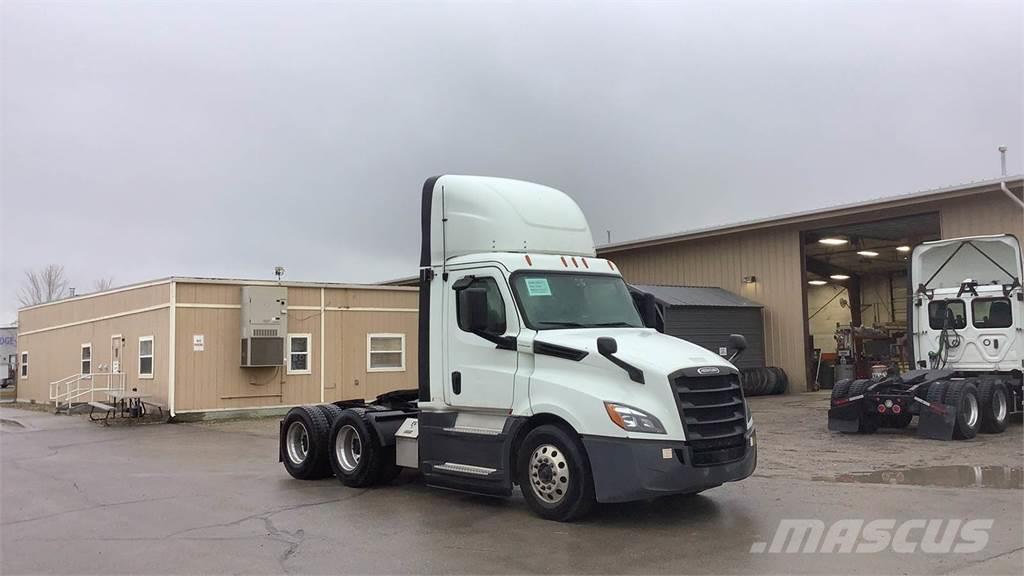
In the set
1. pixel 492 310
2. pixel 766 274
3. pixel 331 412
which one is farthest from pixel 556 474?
pixel 766 274

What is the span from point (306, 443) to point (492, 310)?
3.69 m

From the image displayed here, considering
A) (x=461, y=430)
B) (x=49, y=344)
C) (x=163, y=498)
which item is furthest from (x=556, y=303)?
(x=49, y=344)

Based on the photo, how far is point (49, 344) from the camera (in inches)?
1096

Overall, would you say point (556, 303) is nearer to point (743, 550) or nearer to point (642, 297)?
point (642, 297)

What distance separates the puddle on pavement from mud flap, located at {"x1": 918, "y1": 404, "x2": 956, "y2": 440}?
8.78 ft

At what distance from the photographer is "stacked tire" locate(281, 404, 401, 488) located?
30.9ft

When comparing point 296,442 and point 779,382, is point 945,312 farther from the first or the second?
point 296,442

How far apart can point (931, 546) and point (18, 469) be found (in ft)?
39.0

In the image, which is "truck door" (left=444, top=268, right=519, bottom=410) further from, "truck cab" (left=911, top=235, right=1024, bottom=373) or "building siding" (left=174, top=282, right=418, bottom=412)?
"building siding" (left=174, top=282, right=418, bottom=412)

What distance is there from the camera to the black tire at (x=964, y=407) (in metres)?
13.1

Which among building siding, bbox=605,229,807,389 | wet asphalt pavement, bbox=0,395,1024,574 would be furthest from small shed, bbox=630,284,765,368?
wet asphalt pavement, bbox=0,395,1024,574

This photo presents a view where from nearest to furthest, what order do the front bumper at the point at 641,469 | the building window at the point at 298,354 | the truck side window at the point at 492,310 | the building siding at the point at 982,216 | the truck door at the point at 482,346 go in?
1. the front bumper at the point at 641,469
2. the truck door at the point at 482,346
3. the truck side window at the point at 492,310
4. the building siding at the point at 982,216
5. the building window at the point at 298,354

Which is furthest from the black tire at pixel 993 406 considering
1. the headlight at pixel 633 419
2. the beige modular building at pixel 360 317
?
the headlight at pixel 633 419

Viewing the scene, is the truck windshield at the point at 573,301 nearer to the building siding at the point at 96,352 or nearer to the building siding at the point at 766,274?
the building siding at the point at 96,352
